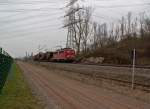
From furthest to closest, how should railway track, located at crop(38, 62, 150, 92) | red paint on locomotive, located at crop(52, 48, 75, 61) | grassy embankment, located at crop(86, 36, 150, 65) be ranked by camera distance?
red paint on locomotive, located at crop(52, 48, 75, 61)
grassy embankment, located at crop(86, 36, 150, 65)
railway track, located at crop(38, 62, 150, 92)

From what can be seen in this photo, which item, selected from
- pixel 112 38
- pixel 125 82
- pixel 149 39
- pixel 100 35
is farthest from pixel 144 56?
pixel 100 35

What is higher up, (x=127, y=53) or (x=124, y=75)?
(x=127, y=53)

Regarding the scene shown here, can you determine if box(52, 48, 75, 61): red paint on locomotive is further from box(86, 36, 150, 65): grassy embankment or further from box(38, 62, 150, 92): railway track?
box(38, 62, 150, 92): railway track

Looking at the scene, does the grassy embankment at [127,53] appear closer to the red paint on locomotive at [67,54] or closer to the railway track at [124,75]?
the red paint on locomotive at [67,54]

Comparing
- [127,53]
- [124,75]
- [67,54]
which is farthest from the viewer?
[67,54]

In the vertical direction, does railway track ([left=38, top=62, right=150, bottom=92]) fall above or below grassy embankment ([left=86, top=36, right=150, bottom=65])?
below

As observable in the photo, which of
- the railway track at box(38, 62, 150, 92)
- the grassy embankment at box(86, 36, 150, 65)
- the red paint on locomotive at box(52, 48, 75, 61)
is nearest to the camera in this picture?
the railway track at box(38, 62, 150, 92)

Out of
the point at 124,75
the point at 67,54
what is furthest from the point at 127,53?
the point at 124,75

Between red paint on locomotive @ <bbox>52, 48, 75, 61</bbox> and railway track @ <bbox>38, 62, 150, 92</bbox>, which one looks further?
red paint on locomotive @ <bbox>52, 48, 75, 61</bbox>

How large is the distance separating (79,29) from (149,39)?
3271 cm

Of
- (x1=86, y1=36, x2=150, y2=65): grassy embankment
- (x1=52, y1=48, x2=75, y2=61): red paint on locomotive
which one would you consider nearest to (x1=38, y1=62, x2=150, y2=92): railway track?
(x1=86, y1=36, x2=150, y2=65): grassy embankment

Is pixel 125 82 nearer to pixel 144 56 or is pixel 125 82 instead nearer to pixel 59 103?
pixel 59 103

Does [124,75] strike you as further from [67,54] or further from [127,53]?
[67,54]

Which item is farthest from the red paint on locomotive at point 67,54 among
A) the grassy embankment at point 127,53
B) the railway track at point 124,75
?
the railway track at point 124,75
